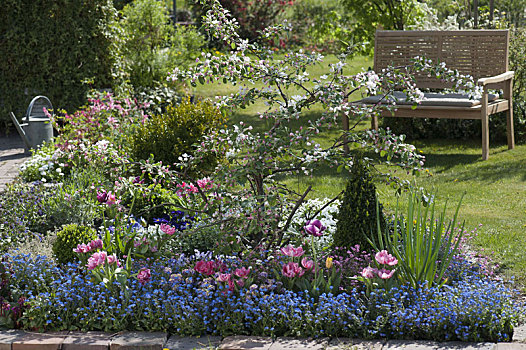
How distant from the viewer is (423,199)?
350 cm

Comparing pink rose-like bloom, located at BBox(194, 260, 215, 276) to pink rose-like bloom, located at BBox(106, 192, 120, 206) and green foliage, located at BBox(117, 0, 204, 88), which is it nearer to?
pink rose-like bloom, located at BBox(106, 192, 120, 206)

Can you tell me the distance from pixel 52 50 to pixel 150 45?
5.45ft

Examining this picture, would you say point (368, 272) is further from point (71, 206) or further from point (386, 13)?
point (386, 13)

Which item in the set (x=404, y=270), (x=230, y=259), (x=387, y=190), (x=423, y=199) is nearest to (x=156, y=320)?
(x=230, y=259)

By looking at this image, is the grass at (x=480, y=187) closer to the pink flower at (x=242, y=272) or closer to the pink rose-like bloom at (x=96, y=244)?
the pink flower at (x=242, y=272)

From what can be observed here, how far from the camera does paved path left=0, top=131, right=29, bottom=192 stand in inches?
237

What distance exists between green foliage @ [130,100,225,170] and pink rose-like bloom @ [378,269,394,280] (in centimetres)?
249

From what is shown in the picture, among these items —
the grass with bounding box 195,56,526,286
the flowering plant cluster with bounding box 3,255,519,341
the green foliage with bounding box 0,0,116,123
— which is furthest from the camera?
the green foliage with bounding box 0,0,116,123

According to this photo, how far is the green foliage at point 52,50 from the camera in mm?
7699

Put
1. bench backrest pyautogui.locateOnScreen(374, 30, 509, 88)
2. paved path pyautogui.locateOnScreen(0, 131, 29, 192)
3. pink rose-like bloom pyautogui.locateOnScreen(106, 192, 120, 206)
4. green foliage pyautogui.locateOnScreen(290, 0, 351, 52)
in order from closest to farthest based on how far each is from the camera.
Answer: pink rose-like bloom pyautogui.locateOnScreen(106, 192, 120, 206) < paved path pyautogui.locateOnScreen(0, 131, 29, 192) < bench backrest pyautogui.locateOnScreen(374, 30, 509, 88) < green foliage pyautogui.locateOnScreen(290, 0, 351, 52)

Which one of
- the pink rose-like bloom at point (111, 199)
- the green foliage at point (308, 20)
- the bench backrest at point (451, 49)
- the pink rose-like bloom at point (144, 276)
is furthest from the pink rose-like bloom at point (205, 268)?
the green foliage at point (308, 20)

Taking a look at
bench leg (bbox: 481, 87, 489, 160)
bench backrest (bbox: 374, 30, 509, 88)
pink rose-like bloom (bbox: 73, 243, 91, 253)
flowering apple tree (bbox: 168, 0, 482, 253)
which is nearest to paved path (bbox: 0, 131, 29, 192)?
pink rose-like bloom (bbox: 73, 243, 91, 253)

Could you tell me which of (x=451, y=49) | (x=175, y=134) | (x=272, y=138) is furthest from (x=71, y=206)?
(x=451, y=49)

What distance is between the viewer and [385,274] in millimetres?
3105
